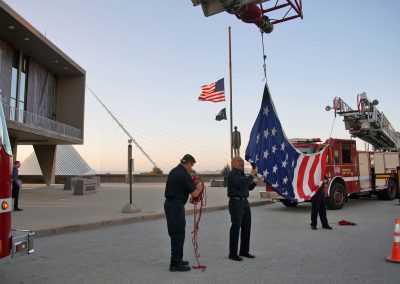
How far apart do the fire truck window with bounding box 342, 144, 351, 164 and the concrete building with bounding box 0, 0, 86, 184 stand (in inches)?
772

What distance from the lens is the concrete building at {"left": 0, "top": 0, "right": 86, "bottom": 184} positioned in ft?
86.9

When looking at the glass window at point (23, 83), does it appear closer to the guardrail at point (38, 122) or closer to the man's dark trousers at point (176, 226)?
the guardrail at point (38, 122)

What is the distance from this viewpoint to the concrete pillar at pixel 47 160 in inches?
1517

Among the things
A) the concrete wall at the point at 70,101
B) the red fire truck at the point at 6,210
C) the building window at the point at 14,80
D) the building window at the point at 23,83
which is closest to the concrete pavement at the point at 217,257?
the red fire truck at the point at 6,210

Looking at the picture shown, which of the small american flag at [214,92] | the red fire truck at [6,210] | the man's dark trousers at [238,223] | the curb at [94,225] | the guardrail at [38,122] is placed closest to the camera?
the red fire truck at [6,210]

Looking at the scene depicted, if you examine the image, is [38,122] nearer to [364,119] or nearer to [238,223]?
[364,119]

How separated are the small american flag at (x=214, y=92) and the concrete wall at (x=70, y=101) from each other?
1610 centimetres

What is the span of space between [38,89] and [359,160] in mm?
26731

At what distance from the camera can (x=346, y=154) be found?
605 inches

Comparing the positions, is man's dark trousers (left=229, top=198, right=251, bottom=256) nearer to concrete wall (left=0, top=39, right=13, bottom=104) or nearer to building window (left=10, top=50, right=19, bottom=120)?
concrete wall (left=0, top=39, right=13, bottom=104)

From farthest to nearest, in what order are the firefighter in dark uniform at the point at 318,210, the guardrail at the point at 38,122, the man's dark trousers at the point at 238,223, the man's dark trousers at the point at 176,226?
the guardrail at the point at 38,122 → the firefighter in dark uniform at the point at 318,210 → the man's dark trousers at the point at 238,223 → the man's dark trousers at the point at 176,226

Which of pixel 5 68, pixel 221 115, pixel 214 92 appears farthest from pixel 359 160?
pixel 5 68

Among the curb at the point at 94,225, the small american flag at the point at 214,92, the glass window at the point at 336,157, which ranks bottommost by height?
the curb at the point at 94,225

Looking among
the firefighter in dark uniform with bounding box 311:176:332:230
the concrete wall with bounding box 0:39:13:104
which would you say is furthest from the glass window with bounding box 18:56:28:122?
the firefighter in dark uniform with bounding box 311:176:332:230
